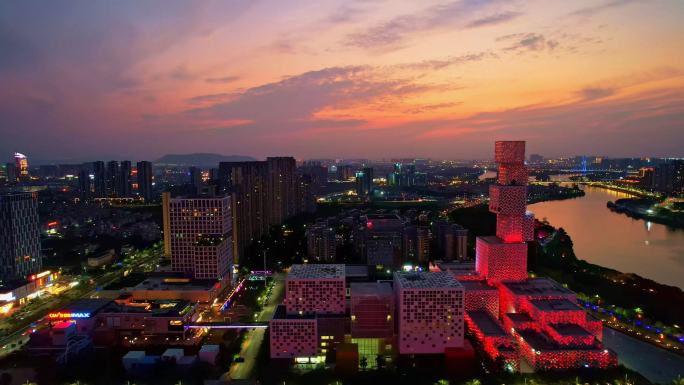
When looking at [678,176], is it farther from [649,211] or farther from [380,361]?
[380,361]

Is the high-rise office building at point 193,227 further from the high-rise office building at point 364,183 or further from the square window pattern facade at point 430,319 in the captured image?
the high-rise office building at point 364,183

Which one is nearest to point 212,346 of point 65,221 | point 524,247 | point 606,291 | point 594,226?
point 524,247

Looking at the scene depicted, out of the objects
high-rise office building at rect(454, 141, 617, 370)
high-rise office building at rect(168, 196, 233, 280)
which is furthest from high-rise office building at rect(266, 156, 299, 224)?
high-rise office building at rect(454, 141, 617, 370)

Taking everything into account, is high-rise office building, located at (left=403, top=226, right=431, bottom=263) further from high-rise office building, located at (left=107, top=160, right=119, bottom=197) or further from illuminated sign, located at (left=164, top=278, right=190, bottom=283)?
high-rise office building, located at (left=107, top=160, right=119, bottom=197)

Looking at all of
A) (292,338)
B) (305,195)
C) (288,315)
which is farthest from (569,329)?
(305,195)

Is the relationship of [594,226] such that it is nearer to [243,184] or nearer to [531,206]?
[531,206]

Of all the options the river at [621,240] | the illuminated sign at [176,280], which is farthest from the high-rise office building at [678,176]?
the illuminated sign at [176,280]
